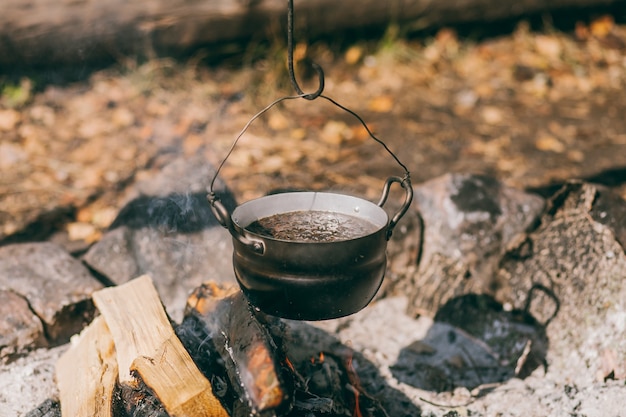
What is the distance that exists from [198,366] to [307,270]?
0.83m

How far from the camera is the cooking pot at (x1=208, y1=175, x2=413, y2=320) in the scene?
94.2 inches

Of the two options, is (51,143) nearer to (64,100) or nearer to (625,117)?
(64,100)

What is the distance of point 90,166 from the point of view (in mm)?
5621

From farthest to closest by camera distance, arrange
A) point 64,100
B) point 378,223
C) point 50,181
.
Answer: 1. point 64,100
2. point 50,181
3. point 378,223

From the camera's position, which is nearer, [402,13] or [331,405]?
[331,405]

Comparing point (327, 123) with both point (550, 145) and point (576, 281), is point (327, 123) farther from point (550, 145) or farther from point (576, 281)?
point (576, 281)

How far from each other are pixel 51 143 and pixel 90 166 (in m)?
0.59

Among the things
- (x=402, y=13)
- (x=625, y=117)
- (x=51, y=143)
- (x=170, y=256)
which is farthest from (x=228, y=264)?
(x=625, y=117)

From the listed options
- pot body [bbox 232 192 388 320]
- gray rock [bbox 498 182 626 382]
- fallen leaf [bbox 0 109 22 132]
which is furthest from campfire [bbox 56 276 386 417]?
fallen leaf [bbox 0 109 22 132]

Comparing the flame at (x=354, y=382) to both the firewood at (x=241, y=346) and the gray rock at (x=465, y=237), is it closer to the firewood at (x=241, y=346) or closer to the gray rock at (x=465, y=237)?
the firewood at (x=241, y=346)

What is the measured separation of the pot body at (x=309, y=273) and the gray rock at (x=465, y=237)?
141 cm

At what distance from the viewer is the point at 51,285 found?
358cm

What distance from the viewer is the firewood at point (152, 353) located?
8.15ft

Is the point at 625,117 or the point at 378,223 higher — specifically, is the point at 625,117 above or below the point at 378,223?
below
